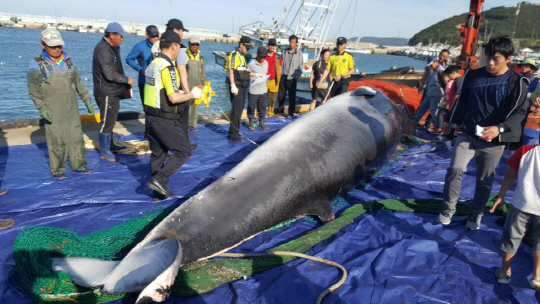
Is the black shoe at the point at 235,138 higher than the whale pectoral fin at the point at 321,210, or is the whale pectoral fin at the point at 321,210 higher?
the black shoe at the point at 235,138

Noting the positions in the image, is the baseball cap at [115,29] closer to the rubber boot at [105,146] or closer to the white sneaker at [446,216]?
the rubber boot at [105,146]

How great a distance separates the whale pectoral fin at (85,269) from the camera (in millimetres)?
3445

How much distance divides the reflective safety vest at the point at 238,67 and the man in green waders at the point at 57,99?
12.1ft

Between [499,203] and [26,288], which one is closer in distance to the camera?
[26,288]

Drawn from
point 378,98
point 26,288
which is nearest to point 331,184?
point 378,98

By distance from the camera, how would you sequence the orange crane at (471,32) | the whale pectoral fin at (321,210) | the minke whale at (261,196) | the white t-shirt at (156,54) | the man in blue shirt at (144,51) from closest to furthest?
the minke whale at (261,196) < the whale pectoral fin at (321,210) < the white t-shirt at (156,54) < the man in blue shirt at (144,51) < the orange crane at (471,32)

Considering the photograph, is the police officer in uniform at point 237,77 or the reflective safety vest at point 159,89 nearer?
the reflective safety vest at point 159,89

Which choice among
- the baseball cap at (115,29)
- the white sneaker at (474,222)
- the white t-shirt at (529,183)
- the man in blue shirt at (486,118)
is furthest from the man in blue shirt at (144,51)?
the white t-shirt at (529,183)

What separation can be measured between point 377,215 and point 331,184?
2.70ft

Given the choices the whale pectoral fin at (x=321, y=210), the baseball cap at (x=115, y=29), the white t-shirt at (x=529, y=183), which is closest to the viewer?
the white t-shirt at (x=529, y=183)

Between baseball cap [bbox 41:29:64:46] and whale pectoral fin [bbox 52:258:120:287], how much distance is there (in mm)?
3543

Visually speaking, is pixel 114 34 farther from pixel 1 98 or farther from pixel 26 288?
pixel 1 98

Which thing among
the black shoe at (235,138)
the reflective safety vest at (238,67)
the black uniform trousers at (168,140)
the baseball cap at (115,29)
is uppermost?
the baseball cap at (115,29)

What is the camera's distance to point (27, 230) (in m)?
4.25
